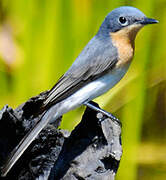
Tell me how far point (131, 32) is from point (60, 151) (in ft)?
3.03

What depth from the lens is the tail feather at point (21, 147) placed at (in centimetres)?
215

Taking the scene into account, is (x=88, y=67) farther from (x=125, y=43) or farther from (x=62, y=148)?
(x=62, y=148)

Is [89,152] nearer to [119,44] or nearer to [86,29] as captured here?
[119,44]

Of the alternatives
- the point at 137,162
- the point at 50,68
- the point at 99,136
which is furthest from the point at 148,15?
the point at 99,136

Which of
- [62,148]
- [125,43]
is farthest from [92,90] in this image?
[62,148]

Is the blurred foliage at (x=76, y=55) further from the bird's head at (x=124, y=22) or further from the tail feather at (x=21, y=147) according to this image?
the tail feather at (x=21, y=147)

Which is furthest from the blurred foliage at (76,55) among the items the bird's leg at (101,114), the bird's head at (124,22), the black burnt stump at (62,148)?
the black burnt stump at (62,148)

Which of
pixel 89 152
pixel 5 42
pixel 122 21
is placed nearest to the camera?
pixel 89 152

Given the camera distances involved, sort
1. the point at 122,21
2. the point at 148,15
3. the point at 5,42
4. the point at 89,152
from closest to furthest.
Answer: the point at 89,152
the point at 122,21
the point at 148,15
the point at 5,42

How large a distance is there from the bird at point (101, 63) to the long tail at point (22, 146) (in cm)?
26

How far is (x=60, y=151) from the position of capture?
233cm

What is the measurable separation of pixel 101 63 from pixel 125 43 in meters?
0.19

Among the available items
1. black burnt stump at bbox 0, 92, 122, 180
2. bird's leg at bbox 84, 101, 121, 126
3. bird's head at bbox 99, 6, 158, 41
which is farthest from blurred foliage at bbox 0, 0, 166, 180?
black burnt stump at bbox 0, 92, 122, 180

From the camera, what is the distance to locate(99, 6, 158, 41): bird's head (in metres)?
2.85
